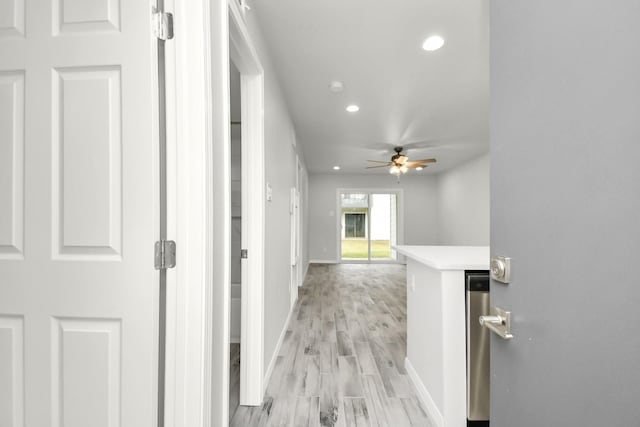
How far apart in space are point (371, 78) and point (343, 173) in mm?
4991

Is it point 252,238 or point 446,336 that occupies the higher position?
point 252,238

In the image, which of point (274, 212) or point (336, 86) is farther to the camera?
point (336, 86)

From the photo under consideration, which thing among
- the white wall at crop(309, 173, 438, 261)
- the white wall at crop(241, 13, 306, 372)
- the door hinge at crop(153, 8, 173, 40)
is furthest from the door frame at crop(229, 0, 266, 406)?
the white wall at crop(309, 173, 438, 261)

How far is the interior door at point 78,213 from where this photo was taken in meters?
0.93

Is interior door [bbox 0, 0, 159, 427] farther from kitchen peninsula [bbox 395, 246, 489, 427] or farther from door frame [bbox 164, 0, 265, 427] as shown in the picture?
kitchen peninsula [bbox 395, 246, 489, 427]

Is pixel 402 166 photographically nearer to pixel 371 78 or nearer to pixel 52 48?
pixel 371 78

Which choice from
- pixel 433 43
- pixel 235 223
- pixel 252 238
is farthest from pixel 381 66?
pixel 235 223

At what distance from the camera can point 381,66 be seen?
2.44 meters

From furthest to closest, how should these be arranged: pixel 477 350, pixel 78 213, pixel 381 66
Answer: pixel 381 66 → pixel 477 350 → pixel 78 213

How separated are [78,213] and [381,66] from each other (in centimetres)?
243

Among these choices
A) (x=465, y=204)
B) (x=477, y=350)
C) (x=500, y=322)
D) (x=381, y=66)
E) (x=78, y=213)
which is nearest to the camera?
(x=500, y=322)

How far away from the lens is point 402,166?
4.96 m

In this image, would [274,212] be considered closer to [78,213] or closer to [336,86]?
[78,213]

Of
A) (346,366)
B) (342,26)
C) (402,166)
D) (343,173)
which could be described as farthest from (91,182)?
(343,173)
